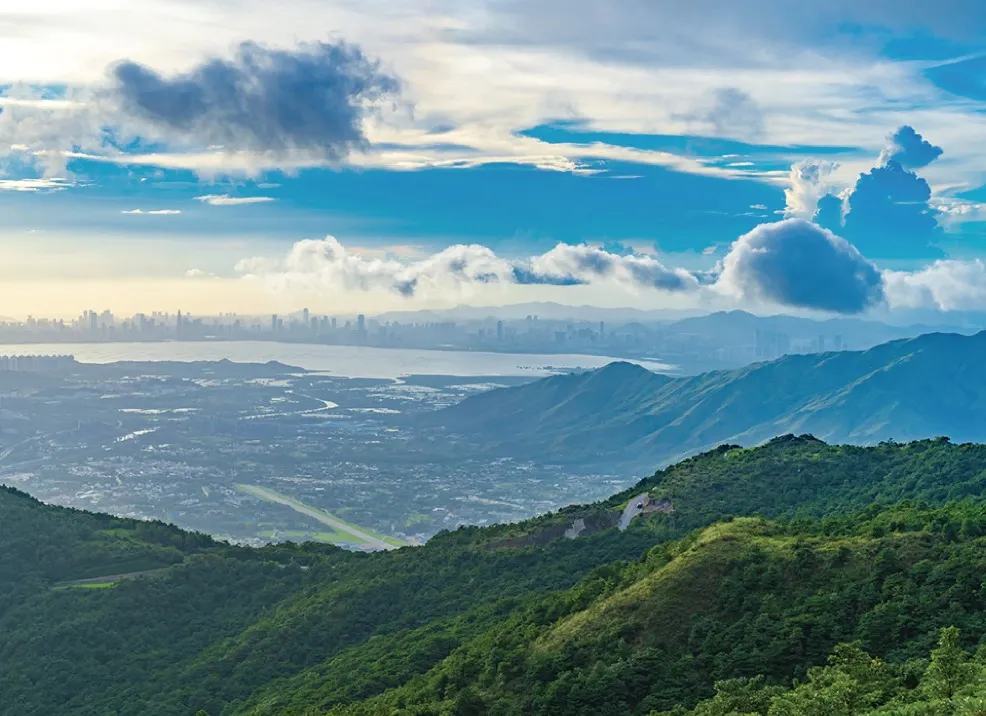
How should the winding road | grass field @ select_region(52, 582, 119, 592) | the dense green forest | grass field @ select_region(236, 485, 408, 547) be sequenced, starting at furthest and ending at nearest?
1. grass field @ select_region(236, 485, 408, 547)
2. the winding road
3. grass field @ select_region(52, 582, 119, 592)
4. the dense green forest

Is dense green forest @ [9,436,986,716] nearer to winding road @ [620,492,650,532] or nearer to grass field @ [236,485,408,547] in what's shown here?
winding road @ [620,492,650,532]

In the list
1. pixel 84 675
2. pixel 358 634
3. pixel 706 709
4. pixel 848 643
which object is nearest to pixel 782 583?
pixel 848 643

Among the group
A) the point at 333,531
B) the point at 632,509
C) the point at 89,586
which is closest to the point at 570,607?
the point at 632,509

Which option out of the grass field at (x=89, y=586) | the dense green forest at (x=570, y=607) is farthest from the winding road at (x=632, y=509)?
the grass field at (x=89, y=586)

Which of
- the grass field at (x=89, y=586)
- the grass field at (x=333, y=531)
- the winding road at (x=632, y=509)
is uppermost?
the winding road at (x=632, y=509)

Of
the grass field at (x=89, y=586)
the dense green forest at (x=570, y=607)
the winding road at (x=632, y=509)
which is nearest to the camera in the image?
the dense green forest at (x=570, y=607)

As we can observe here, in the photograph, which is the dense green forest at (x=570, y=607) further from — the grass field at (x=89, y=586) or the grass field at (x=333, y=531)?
the grass field at (x=333, y=531)

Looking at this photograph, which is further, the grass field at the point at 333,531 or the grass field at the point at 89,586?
the grass field at the point at 333,531

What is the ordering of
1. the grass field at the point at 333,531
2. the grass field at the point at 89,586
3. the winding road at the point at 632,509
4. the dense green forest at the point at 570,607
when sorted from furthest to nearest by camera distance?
the grass field at the point at 333,531
the winding road at the point at 632,509
the grass field at the point at 89,586
the dense green forest at the point at 570,607

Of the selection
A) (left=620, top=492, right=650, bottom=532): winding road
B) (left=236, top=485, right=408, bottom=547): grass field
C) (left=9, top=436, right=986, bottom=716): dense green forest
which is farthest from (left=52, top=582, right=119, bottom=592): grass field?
(left=236, top=485, right=408, bottom=547): grass field

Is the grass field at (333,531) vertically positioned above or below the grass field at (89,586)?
below

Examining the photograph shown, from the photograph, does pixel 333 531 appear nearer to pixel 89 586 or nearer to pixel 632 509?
pixel 89 586
